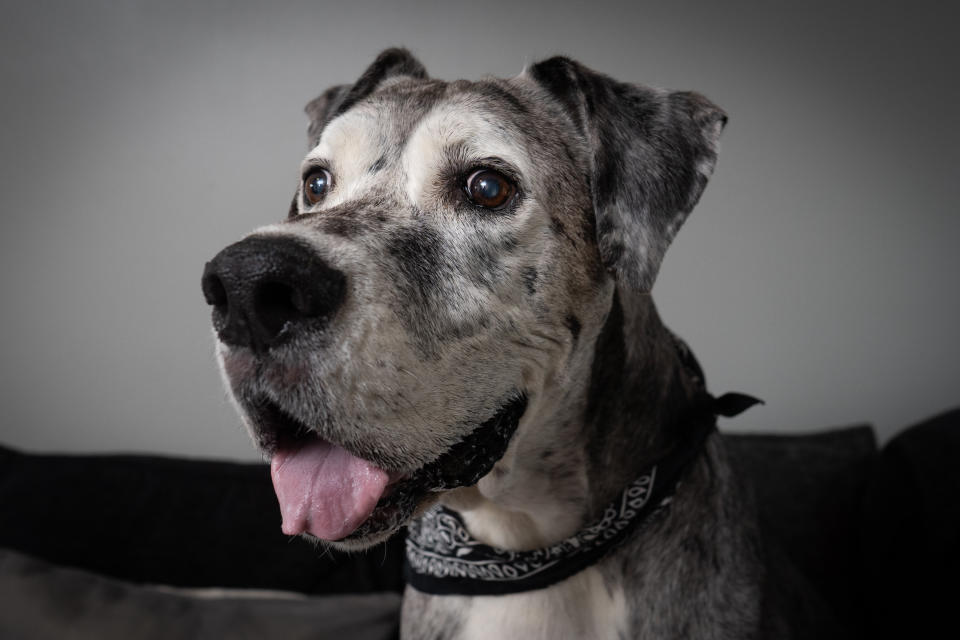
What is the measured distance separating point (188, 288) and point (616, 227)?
2.56 meters

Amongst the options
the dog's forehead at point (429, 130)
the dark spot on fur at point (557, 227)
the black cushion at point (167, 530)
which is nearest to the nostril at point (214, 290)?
the dog's forehead at point (429, 130)

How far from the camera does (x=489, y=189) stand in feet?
4.60

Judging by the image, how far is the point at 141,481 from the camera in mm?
2838

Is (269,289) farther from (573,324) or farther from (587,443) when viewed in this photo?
(587,443)

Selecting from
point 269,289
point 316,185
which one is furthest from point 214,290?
point 316,185

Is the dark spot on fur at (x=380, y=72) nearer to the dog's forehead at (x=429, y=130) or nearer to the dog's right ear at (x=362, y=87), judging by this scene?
the dog's right ear at (x=362, y=87)

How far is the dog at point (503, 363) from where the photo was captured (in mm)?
1138

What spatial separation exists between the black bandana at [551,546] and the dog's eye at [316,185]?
0.72 meters

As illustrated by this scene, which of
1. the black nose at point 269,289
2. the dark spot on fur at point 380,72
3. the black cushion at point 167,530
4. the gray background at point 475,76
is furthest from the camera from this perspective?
the gray background at point 475,76

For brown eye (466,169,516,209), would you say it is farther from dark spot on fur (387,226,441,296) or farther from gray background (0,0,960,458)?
gray background (0,0,960,458)

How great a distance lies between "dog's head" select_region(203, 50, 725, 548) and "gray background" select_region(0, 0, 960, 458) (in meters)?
1.74

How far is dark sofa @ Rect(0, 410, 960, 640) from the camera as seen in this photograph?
2.41m

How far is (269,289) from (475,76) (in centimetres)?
234

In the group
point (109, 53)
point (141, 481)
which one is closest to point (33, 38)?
point (109, 53)
